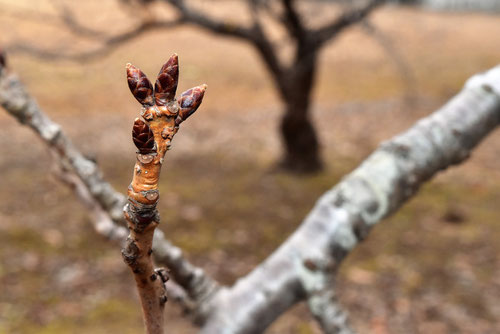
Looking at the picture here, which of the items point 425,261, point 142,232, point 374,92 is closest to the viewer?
point 142,232

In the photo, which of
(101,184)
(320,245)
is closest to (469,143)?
(320,245)

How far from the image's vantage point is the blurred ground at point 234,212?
3.76m

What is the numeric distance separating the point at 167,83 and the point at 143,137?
0.29ft

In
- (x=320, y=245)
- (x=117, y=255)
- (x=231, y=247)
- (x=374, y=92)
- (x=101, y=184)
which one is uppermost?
(x=374, y=92)

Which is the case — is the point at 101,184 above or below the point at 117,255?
below

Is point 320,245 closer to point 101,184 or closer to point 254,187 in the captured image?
point 101,184

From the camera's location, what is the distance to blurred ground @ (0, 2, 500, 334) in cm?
376

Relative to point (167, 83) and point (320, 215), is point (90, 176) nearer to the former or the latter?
point (320, 215)

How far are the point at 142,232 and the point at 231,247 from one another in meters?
3.99

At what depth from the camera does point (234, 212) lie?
528 centimetres

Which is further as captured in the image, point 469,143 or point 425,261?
point 425,261

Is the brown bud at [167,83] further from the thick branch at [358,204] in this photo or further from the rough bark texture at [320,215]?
the thick branch at [358,204]

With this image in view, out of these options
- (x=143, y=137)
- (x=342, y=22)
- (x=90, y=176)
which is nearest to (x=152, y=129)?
(x=143, y=137)

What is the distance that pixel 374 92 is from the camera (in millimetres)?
10188
